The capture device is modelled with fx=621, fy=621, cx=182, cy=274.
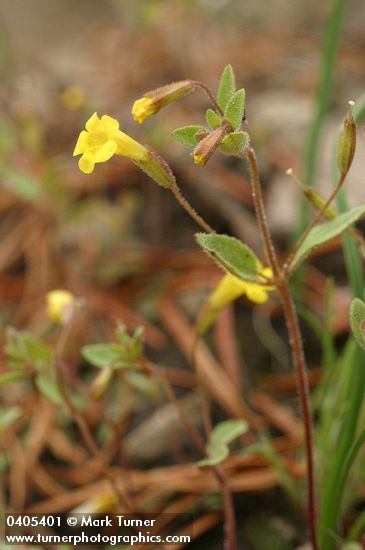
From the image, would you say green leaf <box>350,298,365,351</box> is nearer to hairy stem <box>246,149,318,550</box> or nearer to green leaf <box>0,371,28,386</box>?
hairy stem <box>246,149,318,550</box>

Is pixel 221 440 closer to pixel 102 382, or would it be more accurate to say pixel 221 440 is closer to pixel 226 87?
pixel 102 382

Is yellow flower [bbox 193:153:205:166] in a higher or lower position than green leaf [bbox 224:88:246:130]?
lower

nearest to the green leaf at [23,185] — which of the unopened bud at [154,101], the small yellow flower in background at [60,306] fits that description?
the small yellow flower in background at [60,306]

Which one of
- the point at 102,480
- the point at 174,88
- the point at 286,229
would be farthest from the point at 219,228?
the point at 174,88

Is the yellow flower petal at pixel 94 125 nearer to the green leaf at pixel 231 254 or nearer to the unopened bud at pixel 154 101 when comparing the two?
the unopened bud at pixel 154 101

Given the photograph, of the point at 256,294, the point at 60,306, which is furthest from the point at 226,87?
the point at 60,306

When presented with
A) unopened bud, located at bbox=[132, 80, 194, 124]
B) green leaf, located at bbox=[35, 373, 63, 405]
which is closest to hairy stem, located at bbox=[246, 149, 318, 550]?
unopened bud, located at bbox=[132, 80, 194, 124]
